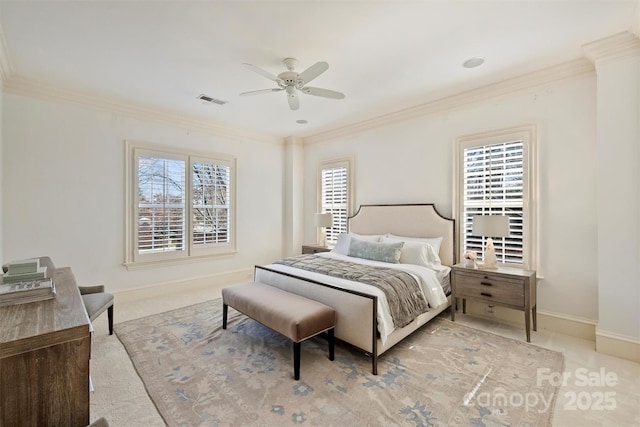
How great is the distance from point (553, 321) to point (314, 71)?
3760 millimetres

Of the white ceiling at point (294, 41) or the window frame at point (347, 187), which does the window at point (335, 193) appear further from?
the white ceiling at point (294, 41)

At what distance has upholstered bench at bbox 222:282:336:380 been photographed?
2.36 meters

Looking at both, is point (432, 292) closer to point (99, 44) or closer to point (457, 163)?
point (457, 163)

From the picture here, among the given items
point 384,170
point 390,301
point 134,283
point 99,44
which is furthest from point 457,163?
point 134,283

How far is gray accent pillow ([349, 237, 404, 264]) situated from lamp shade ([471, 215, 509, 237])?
37.3 inches

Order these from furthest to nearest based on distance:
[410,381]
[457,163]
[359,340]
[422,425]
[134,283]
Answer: [134,283]
[457,163]
[359,340]
[410,381]
[422,425]

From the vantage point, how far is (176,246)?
15.6 ft

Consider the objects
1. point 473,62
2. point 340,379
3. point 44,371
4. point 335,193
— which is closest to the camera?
point 44,371

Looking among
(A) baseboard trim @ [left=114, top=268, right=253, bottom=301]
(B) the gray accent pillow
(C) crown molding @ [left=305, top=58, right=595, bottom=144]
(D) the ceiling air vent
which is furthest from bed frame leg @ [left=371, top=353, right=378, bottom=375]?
(D) the ceiling air vent

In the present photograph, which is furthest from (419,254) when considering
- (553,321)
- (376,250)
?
(553,321)

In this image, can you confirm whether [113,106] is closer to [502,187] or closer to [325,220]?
[325,220]

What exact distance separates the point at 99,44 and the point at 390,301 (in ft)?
12.0

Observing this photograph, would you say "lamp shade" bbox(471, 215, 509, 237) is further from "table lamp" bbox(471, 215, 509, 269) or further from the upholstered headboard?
the upholstered headboard

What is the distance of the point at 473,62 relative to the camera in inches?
121
